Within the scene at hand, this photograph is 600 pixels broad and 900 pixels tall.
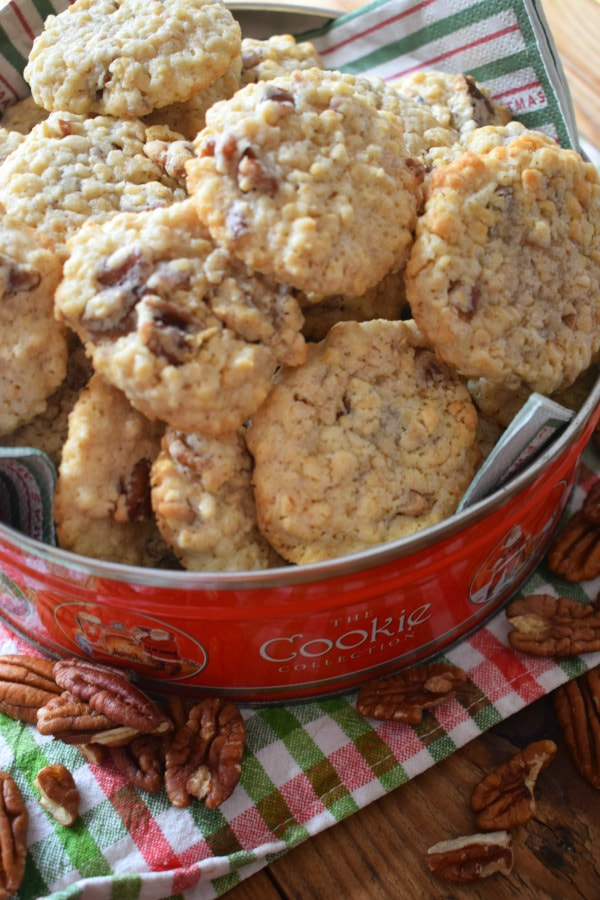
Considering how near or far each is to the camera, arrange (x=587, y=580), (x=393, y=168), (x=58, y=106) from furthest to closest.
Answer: (x=587, y=580) → (x=58, y=106) → (x=393, y=168)

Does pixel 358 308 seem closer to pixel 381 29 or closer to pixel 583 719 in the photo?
pixel 583 719

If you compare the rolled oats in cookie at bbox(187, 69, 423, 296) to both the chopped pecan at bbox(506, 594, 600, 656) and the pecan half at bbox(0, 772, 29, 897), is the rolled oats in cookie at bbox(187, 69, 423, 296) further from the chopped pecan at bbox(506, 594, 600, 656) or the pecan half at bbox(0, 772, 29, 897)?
the pecan half at bbox(0, 772, 29, 897)

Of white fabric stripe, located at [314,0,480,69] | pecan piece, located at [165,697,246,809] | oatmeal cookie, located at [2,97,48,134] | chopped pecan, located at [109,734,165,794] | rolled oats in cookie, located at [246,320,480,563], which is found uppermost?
oatmeal cookie, located at [2,97,48,134]

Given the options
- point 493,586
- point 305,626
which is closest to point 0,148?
point 305,626

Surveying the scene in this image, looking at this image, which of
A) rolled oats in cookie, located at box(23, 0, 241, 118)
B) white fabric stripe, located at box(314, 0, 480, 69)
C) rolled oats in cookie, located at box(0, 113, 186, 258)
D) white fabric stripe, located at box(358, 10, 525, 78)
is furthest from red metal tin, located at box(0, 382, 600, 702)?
white fabric stripe, located at box(314, 0, 480, 69)

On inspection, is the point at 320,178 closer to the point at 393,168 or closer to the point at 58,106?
the point at 393,168

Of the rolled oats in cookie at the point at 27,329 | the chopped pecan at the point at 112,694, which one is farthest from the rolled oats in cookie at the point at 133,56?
the chopped pecan at the point at 112,694

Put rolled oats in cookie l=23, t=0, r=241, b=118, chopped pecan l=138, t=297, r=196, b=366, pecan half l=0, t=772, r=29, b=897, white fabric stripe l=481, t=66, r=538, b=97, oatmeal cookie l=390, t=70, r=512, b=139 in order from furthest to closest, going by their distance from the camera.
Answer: white fabric stripe l=481, t=66, r=538, b=97 → oatmeal cookie l=390, t=70, r=512, b=139 → rolled oats in cookie l=23, t=0, r=241, b=118 → pecan half l=0, t=772, r=29, b=897 → chopped pecan l=138, t=297, r=196, b=366

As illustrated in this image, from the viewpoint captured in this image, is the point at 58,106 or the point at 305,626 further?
the point at 58,106
